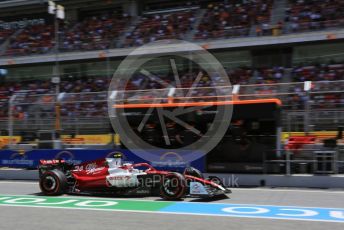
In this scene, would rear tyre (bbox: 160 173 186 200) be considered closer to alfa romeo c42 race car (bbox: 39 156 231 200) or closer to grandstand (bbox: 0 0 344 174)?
alfa romeo c42 race car (bbox: 39 156 231 200)

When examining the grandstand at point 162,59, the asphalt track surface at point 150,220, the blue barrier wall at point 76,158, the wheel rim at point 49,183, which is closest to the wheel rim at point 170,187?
the asphalt track surface at point 150,220

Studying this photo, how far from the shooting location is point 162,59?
29.6 m

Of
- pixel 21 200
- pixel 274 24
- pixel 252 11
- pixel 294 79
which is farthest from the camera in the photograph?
pixel 252 11

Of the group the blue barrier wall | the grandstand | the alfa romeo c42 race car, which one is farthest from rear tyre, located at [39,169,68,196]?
the grandstand

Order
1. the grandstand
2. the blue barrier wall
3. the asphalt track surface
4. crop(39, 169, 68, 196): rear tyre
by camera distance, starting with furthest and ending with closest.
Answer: the grandstand → the blue barrier wall → crop(39, 169, 68, 196): rear tyre → the asphalt track surface

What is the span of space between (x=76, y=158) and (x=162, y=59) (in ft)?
48.2

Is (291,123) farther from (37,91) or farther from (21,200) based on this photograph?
(37,91)

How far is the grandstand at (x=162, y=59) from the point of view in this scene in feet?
53.2

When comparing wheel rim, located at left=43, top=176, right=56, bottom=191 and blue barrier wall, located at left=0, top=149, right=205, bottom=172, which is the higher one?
blue barrier wall, located at left=0, top=149, right=205, bottom=172

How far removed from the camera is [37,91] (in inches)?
1247

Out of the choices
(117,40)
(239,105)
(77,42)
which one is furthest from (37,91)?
(239,105)

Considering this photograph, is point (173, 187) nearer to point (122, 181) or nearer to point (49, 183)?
point (122, 181)

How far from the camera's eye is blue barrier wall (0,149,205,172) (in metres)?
14.8

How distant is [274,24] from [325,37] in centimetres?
312
